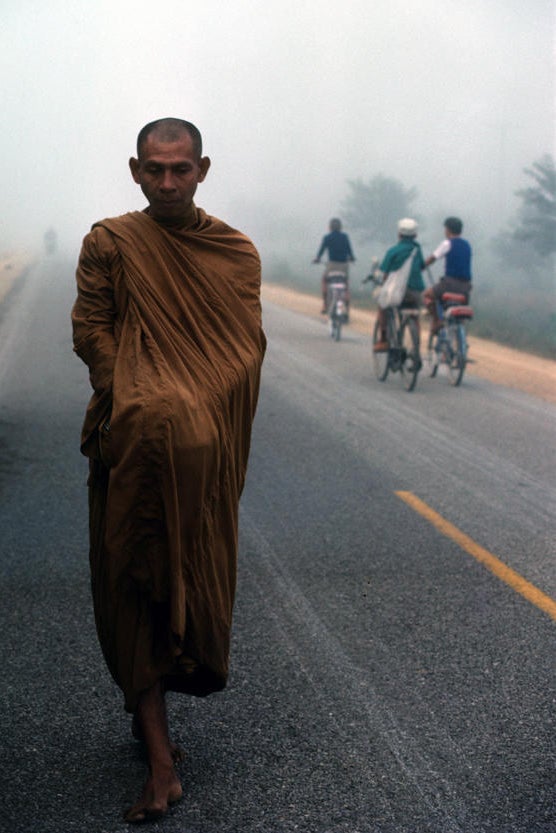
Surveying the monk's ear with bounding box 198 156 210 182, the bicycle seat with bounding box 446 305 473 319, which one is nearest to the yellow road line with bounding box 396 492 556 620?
the monk's ear with bounding box 198 156 210 182

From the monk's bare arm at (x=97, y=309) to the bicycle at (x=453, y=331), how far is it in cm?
985

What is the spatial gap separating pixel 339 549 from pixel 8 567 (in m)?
1.65

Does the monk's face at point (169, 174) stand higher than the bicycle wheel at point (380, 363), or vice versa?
the monk's face at point (169, 174)

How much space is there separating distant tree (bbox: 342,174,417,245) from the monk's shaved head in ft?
292

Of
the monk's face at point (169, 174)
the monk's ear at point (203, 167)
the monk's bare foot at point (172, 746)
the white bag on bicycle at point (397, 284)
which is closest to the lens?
the monk's face at point (169, 174)

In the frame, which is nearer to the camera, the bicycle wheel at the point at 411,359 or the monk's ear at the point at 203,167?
the monk's ear at the point at 203,167

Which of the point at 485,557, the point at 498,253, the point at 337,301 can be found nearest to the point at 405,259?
the point at 337,301

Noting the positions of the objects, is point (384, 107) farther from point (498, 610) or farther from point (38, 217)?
point (498, 610)

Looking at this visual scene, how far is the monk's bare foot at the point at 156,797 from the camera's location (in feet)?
10.3

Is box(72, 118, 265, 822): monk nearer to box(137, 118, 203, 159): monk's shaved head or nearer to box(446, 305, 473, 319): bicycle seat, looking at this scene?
box(137, 118, 203, 159): monk's shaved head

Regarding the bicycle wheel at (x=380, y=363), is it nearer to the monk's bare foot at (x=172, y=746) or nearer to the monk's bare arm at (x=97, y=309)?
the monk's bare foot at (x=172, y=746)

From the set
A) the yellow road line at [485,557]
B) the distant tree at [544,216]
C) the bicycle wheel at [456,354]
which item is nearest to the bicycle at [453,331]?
the bicycle wheel at [456,354]

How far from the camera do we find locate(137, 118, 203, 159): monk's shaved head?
324 cm

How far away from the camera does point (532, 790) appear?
11.1 ft
